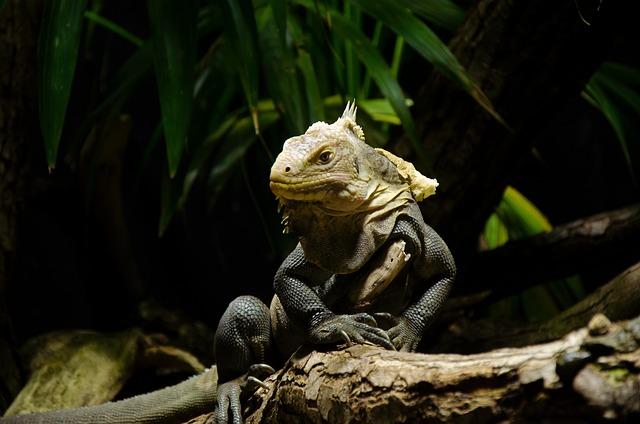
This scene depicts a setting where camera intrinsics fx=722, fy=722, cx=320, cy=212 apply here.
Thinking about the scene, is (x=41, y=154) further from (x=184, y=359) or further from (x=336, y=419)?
(x=336, y=419)

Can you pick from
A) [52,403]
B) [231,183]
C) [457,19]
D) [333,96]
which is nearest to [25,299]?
[231,183]

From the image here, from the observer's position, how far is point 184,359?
452 cm

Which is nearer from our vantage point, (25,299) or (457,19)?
(457,19)

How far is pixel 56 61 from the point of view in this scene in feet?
11.1

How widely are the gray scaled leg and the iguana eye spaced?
2.34 feet

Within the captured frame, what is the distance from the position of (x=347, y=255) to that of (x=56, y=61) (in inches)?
70.8

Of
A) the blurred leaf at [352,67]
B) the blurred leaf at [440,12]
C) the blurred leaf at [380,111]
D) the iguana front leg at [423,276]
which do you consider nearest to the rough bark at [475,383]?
the iguana front leg at [423,276]

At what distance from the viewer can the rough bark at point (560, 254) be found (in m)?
4.34

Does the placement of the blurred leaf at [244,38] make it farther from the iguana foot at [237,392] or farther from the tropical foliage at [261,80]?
the iguana foot at [237,392]

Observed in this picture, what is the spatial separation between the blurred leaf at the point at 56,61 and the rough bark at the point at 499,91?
6.52ft

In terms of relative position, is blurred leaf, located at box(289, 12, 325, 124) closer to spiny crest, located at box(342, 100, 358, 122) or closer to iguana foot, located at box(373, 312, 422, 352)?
spiny crest, located at box(342, 100, 358, 122)

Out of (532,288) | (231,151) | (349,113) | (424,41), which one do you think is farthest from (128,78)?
(532,288)

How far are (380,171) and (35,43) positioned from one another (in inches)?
94.2

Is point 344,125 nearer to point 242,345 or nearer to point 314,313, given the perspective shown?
point 314,313
